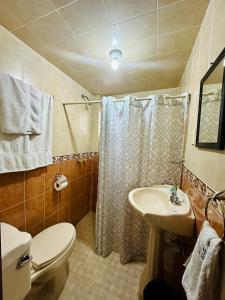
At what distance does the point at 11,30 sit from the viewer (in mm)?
1145

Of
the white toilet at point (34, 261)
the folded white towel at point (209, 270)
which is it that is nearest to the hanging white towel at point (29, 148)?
the white toilet at point (34, 261)

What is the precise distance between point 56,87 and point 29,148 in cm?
86

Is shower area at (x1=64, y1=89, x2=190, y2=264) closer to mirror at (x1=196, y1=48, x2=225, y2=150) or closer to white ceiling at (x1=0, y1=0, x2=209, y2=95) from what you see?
white ceiling at (x1=0, y1=0, x2=209, y2=95)

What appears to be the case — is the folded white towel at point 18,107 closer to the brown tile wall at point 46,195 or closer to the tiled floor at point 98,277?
the brown tile wall at point 46,195

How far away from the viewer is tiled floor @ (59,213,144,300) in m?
1.28

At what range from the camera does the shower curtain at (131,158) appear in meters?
1.57

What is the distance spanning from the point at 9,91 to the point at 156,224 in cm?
153

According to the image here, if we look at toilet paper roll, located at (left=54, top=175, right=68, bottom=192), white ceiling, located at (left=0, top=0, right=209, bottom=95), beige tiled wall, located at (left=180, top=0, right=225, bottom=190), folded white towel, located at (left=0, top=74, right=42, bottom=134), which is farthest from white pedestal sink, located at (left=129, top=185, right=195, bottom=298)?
white ceiling, located at (left=0, top=0, right=209, bottom=95)

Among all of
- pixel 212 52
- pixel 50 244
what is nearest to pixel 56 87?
pixel 212 52

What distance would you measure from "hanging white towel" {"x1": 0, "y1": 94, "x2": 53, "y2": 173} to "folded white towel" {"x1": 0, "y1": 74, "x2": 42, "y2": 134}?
0.24 ft

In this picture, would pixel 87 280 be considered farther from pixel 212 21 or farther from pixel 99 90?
pixel 99 90

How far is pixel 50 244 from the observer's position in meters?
1.26

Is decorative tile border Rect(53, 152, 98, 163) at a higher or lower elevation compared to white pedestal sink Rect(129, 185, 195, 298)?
higher

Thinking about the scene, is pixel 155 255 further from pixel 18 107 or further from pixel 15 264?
pixel 18 107
